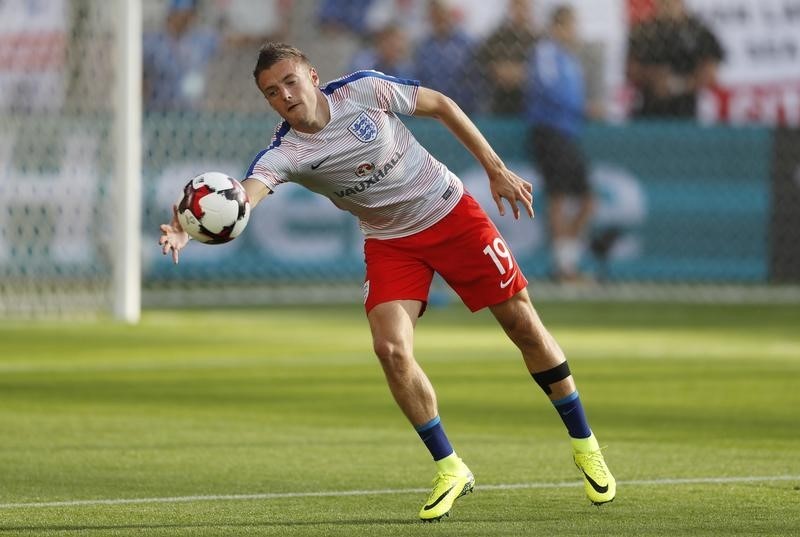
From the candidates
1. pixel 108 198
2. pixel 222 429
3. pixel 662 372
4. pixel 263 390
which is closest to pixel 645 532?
pixel 222 429

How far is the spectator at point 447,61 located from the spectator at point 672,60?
82.6 inches

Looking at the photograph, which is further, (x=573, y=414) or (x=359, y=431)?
(x=359, y=431)

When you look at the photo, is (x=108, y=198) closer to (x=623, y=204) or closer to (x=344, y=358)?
(x=344, y=358)

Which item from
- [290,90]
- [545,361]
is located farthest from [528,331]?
[290,90]

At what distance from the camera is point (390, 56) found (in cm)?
1923

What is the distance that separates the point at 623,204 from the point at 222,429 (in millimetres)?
10619

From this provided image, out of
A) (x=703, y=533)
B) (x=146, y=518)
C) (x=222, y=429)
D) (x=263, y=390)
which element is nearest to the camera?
(x=703, y=533)

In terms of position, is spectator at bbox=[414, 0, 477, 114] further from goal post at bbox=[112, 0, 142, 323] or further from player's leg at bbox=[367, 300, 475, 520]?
player's leg at bbox=[367, 300, 475, 520]

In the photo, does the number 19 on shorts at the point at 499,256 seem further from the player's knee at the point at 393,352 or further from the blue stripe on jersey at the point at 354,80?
the blue stripe on jersey at the point at 354,80

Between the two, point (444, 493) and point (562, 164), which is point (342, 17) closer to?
point (562, 164)

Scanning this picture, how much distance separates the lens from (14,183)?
1653 centimetres

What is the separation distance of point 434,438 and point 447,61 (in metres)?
13.1

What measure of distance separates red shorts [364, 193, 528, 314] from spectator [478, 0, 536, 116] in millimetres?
12386

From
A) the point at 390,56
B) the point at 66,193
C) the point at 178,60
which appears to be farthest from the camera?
the point at 390,56
